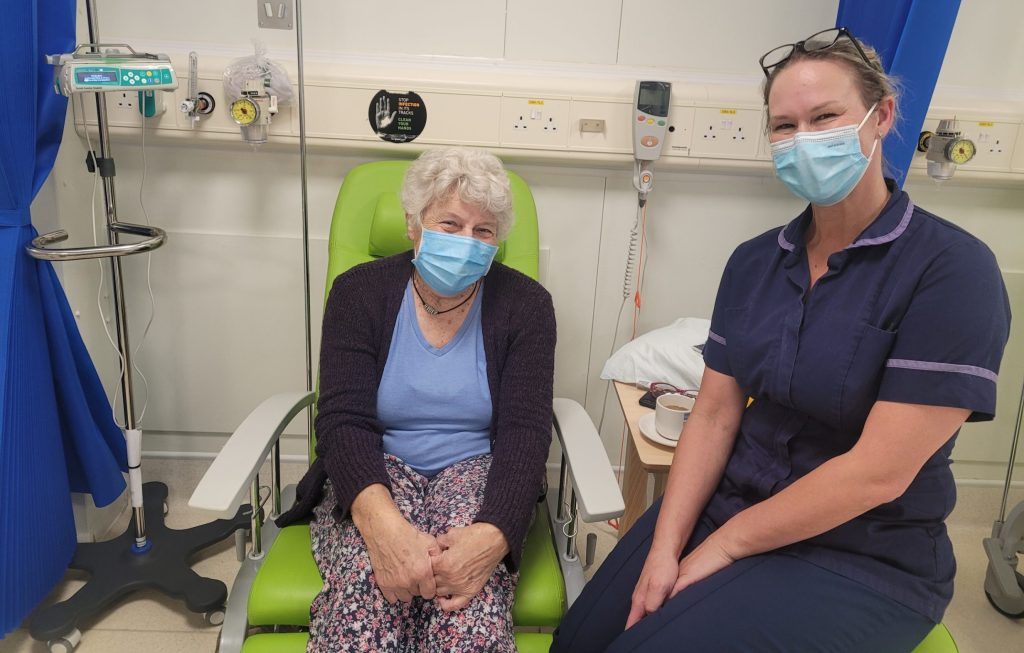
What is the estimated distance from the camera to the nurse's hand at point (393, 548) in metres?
1.24

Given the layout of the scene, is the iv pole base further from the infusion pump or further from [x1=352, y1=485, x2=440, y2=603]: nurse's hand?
the infusion pump

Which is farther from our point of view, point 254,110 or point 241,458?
point 254,110

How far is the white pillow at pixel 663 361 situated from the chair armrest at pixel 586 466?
32 centimetres

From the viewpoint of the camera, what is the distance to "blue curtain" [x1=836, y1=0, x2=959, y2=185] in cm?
168

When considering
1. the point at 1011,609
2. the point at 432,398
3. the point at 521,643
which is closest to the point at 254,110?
the point at 432,398

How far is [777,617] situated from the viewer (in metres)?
1.12

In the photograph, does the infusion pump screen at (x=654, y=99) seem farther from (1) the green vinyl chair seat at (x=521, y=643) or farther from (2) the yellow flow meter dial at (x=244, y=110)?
(1) the green vinyl chair seat at (x=521, y=643)

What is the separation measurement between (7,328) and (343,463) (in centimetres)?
86

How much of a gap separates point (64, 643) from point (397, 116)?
156cm

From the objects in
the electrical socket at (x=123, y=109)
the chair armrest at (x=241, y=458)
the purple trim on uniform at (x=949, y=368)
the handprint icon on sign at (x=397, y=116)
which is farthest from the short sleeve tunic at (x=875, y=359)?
the electrical socket at (x=123, y=109)

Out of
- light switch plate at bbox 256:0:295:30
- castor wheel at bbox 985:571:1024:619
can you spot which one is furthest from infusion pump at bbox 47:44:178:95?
castor wheel at bbox 985:571:1024:619

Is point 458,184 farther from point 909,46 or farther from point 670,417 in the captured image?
point 909,46

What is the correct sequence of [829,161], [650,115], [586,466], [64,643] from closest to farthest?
[829,161] < [586,466] < [64,643] < [650,115]

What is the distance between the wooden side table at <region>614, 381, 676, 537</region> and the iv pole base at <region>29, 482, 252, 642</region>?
0.96 meters
